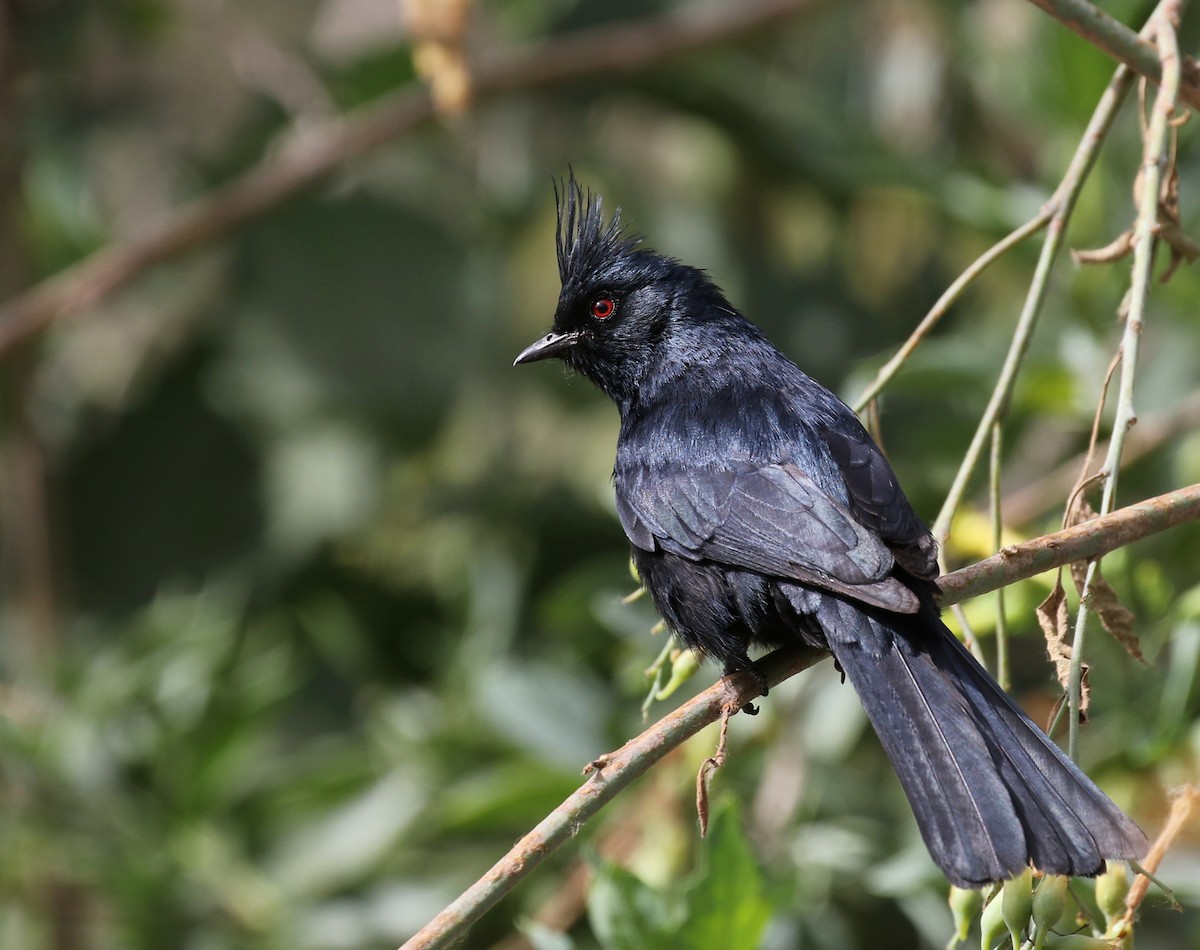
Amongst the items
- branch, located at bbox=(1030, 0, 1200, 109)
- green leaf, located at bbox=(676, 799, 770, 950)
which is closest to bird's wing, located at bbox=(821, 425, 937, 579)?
green leaf, located at bbox=(676, 799, 770, 950)

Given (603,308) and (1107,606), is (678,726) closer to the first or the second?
(1107,606)

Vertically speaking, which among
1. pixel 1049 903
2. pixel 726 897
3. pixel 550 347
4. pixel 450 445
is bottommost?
pixel 1049 903

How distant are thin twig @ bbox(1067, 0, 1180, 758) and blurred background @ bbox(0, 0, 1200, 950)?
2.53 ft

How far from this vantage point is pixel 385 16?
7.04m

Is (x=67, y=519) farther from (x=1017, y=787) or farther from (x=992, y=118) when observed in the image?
(x=1017, y=787)

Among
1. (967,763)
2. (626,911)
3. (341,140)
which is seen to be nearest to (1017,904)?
(967,763)

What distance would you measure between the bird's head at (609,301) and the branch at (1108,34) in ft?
4.47

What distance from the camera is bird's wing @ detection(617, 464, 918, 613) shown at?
2.52 m

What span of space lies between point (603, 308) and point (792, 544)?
110cm

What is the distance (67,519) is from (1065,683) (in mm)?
4229

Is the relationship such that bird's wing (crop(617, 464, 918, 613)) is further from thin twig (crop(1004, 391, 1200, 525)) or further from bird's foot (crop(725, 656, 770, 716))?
thin twig (crop(1004, 391, 1200, 525))

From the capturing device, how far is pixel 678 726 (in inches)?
79.0

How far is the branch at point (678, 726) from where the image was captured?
1913 millimetres

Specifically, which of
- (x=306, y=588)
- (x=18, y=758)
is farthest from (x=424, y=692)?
(x=18, y=758)
